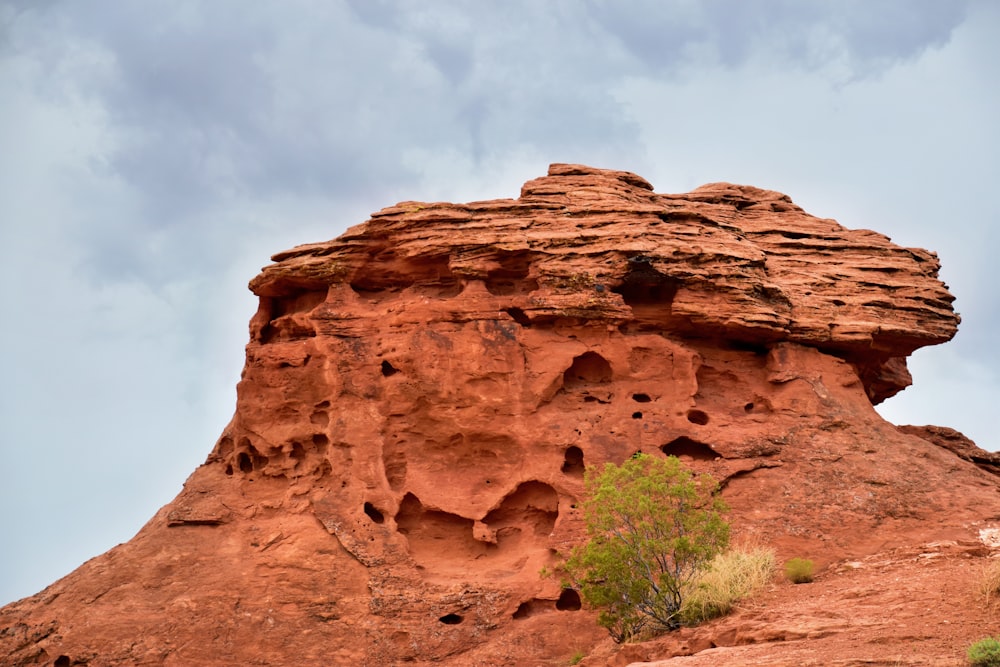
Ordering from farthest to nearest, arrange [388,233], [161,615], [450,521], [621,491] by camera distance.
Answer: [388,233] < [450,521] < [161,615] < [621,491]

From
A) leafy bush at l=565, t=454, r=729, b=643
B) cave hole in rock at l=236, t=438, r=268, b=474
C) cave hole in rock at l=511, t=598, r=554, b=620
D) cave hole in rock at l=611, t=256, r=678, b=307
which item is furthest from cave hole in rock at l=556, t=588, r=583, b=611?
cave hole in rock at l=236, t=438, r=268, b=474

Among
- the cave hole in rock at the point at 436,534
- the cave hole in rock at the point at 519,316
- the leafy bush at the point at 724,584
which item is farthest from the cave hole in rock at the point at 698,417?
the cave hole in rock at the point at 436,534

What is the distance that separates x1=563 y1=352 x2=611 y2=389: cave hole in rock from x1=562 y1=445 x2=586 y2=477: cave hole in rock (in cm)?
141

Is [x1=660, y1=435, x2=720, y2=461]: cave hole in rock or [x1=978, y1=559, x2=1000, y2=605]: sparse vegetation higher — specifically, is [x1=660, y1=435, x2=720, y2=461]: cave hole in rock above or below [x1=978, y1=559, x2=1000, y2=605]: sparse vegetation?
above

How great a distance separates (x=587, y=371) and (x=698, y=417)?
2321 millimetres

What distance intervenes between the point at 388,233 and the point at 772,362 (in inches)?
319

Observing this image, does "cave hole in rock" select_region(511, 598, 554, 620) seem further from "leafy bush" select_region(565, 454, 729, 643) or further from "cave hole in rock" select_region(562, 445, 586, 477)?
"cave hole in rock" select_region(562, 445, 586, 477)

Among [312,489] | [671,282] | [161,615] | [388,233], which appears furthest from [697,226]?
[161,615]

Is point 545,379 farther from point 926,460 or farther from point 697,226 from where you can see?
point 926,460

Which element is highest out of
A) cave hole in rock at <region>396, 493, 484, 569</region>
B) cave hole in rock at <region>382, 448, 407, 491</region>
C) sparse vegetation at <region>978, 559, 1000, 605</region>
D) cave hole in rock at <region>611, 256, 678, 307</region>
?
cave hole in rock at <region>611, 256, 678, 307</region>

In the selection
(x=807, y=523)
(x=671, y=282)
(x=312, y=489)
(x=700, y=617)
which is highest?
(x=671, y=282)

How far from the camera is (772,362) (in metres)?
22.6

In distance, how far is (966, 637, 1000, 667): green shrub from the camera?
11125 mm

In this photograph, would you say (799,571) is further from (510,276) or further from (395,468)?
(510,276)
